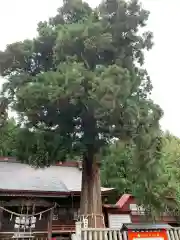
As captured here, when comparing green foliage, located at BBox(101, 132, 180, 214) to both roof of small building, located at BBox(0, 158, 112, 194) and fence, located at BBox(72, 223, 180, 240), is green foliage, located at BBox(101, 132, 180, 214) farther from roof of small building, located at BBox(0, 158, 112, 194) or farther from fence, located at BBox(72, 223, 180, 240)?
fence, located at BBox(72, 223, 180, 240)

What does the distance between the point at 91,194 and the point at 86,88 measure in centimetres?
458

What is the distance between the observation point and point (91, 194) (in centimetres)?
1074

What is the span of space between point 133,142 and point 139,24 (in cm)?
607

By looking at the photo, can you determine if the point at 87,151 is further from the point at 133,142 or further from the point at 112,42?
the point at 112,42

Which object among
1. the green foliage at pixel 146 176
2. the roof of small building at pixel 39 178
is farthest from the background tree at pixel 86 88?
the roof of small building at pixel 39 178

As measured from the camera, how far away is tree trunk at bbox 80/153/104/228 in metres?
10.1

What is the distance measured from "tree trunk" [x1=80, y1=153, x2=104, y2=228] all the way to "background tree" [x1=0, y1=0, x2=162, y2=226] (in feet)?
0.14

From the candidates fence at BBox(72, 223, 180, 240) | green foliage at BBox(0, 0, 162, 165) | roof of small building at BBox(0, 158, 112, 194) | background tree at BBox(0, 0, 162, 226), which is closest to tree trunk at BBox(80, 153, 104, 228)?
background tree at BBox(0, 0, 162, 226)

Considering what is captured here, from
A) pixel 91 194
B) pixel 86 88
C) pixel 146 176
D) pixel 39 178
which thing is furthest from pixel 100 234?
pixel 39 178

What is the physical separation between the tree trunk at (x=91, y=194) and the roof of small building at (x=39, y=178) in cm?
254

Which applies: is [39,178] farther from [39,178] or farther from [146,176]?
[146,176]

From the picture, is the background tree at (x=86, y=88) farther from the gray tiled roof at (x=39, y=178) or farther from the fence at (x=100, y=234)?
the fence at (x=100, y=234)

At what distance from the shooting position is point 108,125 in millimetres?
10484

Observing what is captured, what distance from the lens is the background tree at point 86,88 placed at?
975 cm
